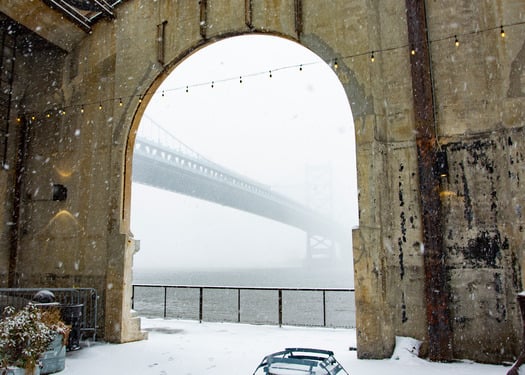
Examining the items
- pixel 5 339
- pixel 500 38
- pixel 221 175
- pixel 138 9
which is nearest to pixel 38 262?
pixel 5 339

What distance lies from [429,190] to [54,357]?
6.22m

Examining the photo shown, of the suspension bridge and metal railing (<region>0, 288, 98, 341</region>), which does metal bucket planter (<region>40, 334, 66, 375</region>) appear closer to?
metal railing (<region>0, 288, 98, 341</region>)

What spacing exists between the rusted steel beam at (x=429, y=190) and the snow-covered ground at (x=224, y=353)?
424 millimetres

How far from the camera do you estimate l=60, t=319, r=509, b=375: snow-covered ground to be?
6.15 metres

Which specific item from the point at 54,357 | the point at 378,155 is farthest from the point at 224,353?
the point at 378,155

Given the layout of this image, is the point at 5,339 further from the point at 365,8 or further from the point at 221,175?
the point at 221,175

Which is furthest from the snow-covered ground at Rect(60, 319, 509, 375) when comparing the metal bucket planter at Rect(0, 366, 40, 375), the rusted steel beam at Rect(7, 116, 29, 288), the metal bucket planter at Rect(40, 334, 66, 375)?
the rusted steel beam at Rect(7, 116, 29, 288)

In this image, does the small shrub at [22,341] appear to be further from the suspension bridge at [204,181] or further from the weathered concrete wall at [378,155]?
the suspension bridge at [204,181]

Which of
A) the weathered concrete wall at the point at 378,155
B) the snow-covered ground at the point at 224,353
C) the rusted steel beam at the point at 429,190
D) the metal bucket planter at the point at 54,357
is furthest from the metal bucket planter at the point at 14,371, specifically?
the rusted steel beam at the point at 429,190

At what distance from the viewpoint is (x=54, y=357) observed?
637cm

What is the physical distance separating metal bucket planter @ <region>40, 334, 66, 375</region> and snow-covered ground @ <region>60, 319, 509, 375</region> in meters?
0.15

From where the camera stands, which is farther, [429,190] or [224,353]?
[224,353]

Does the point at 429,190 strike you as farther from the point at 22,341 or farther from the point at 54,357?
the point at 54,357

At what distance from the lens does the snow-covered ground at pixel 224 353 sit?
20.2 ft
